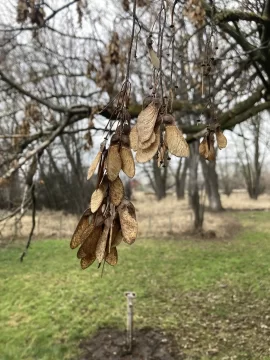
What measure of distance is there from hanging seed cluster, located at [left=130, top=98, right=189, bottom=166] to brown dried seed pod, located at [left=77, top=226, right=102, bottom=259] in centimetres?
16

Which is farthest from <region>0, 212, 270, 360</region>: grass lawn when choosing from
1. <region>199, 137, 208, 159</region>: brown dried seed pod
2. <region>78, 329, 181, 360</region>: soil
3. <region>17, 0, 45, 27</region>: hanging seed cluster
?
<region>199, 137, 208, 159</region>: brown dried seed pod

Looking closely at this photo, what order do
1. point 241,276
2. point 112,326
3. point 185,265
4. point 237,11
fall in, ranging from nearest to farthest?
point 237,11, point 112,326, point 241,276, point 185,265

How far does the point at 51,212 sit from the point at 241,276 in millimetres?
11422

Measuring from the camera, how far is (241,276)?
780cm

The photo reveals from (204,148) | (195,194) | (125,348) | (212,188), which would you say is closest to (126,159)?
(204,148)

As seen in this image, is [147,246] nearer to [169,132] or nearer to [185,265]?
[185,265]

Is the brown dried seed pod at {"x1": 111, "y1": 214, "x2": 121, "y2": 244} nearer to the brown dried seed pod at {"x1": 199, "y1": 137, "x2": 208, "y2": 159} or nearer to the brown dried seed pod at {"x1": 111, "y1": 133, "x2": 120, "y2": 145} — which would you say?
the brown dried seed pod at {"x1": 111, "y1": 133, "x2": 120, "y2": 145}

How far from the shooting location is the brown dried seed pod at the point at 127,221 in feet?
2.35

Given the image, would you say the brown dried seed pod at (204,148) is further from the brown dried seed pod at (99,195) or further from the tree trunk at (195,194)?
the tree trunk at (195,194)

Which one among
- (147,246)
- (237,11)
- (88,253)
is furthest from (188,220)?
(88,253)

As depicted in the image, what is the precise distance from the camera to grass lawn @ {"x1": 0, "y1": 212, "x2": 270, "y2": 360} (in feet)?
16.8

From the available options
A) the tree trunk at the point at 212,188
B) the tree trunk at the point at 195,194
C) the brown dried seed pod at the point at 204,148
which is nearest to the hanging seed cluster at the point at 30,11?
the brown dried seed pod at the point at 204,148

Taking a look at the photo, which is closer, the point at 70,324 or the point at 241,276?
the point at 70,324

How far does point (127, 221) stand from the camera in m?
0.73
